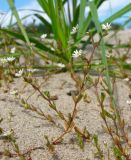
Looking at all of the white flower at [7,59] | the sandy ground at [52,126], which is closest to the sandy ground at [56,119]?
the sandy ground at [52,126]

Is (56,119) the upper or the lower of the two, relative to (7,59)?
lower

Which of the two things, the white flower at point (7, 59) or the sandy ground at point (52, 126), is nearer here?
the sandy ground at point (52, 126)

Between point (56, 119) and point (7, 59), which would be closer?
point (56, 119)

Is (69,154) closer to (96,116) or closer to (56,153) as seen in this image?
(56,153)

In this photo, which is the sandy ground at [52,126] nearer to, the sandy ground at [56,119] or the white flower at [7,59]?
the sandy ground at [56,119]

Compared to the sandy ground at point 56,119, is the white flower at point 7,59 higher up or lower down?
higher up

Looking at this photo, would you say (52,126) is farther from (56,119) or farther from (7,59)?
(7,59)

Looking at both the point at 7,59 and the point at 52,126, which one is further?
the point at 7,59

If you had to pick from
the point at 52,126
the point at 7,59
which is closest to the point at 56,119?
the point at 52,126

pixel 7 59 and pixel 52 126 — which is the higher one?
pixel 7 59
